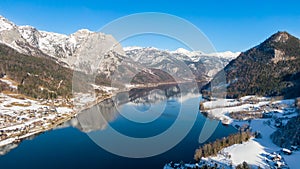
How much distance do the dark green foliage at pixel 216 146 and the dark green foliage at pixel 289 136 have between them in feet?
13.7

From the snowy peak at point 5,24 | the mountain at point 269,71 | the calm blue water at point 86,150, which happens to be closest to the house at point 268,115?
the calm blue water at point 86,150

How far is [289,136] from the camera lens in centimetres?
3956

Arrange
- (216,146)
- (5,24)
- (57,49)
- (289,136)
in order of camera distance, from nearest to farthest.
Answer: (216,146) < (289,136) < (5,24) < (57,49)

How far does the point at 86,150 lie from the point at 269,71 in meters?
84.4

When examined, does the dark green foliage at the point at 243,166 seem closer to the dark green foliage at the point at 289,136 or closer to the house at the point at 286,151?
the house at the point at 286,151

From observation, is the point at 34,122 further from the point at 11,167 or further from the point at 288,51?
the point at 288,51

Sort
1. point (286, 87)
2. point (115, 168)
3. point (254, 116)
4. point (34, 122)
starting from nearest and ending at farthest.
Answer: point (115, 168), point (34, 122), point (254, 116), point (286, 87)

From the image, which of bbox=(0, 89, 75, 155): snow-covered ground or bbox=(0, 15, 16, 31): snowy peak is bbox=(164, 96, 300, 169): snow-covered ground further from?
bbox=(0, 15, 16, 31): snowy peak

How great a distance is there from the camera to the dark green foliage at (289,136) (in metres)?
37.8

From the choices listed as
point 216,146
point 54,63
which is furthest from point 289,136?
point 54,63

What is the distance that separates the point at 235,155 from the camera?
34344mm

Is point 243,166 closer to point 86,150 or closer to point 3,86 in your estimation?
point 86,150

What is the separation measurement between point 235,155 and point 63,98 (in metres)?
63.2

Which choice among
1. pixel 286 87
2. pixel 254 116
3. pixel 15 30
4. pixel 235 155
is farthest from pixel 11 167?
pixel 15 30
